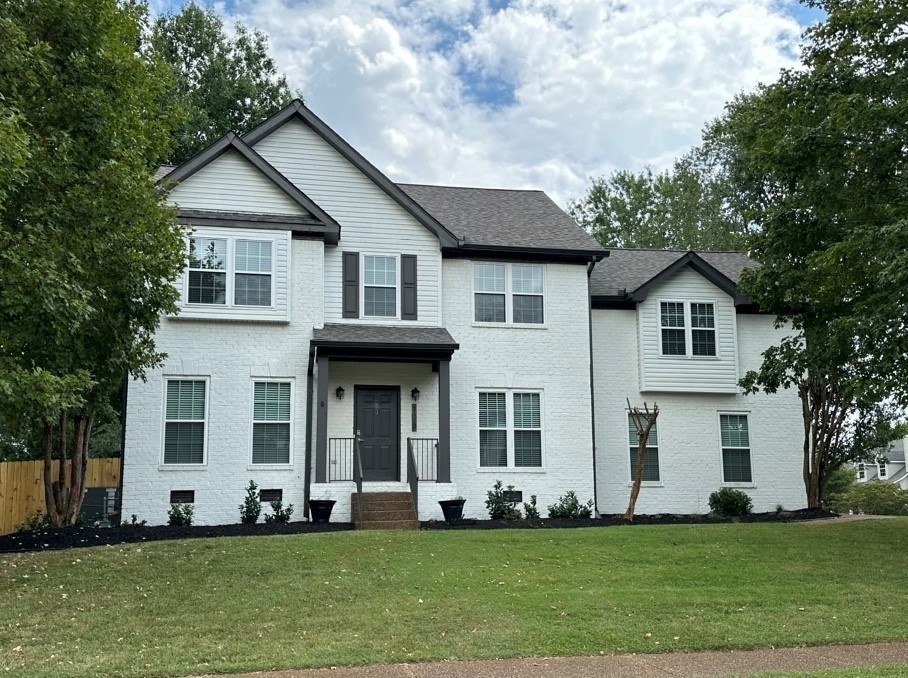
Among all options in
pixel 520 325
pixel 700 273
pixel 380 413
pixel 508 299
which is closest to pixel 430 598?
pixel 380 413

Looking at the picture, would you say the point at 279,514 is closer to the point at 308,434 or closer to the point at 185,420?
the point at 308,434

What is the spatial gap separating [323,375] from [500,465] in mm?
4435

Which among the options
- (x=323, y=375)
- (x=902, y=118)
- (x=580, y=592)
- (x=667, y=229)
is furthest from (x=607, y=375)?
(x=667, y=229)

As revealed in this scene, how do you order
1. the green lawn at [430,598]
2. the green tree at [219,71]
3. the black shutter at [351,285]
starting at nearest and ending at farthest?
the green lawn at [430,598]
the black shutter at [351,285]
the green tree at [219,71]

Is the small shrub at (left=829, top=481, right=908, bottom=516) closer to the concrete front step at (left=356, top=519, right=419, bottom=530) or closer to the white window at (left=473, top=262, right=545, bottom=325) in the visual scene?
the white window at (left=473, top=262, right=545, bottom=325)

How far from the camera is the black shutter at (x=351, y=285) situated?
18703 millimetres

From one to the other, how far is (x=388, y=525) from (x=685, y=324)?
8.95 meters

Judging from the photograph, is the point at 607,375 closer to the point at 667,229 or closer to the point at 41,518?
the point at 41,518

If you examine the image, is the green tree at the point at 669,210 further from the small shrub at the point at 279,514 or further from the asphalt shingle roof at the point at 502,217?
the small shrub at the point at 279,514

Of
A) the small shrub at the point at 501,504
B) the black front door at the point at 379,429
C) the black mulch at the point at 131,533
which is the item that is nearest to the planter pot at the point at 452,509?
the small shrub at the point at 501,504

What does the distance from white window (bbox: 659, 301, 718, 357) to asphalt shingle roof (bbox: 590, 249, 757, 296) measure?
1023mm

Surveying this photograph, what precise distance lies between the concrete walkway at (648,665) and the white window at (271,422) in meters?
10.2

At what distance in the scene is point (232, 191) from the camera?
18.1 m

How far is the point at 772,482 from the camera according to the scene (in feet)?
68.6
